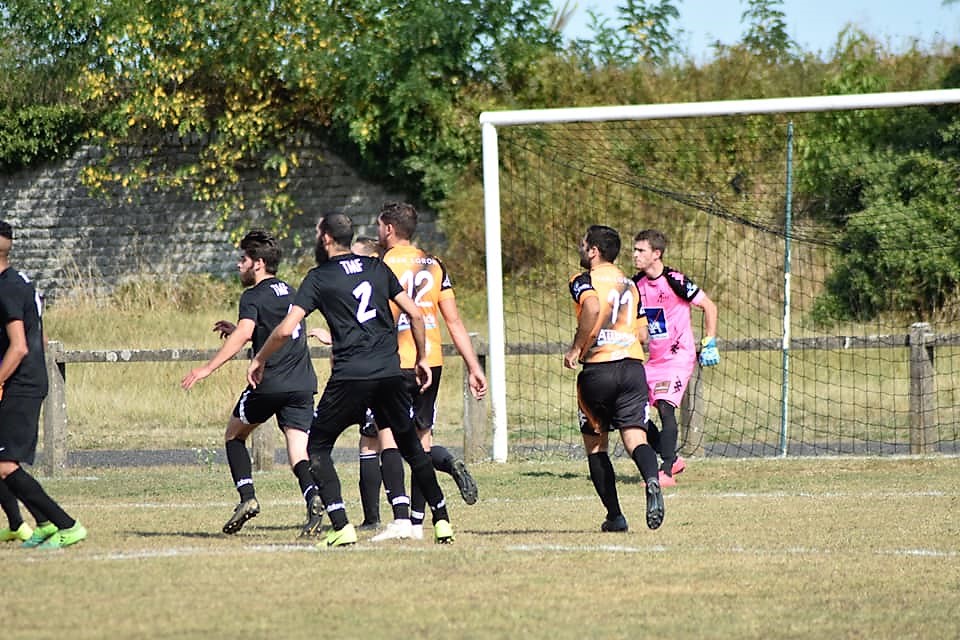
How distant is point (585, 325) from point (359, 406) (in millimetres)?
1583

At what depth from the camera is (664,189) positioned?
1978 centimetres

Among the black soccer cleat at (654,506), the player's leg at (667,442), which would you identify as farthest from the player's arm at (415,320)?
the player's leg at (667,442)

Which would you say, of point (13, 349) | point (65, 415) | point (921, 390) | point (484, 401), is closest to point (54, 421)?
point (65, 415)

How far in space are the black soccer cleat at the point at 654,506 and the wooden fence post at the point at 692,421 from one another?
6.19 metres

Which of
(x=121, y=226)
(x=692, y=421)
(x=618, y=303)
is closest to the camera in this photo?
(x=618, y=303)

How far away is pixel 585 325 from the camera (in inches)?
369

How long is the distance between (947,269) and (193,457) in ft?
31.0

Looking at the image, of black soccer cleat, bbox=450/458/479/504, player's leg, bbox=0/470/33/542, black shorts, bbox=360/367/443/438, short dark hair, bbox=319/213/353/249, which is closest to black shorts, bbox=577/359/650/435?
black soccer cleat, bbox=450/458/479/504

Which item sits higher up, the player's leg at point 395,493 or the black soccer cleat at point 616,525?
the player's leg at point 395,493

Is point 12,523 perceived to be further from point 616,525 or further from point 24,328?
point 616,525

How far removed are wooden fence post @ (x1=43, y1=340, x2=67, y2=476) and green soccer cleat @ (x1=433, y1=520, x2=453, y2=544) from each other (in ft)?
22.6

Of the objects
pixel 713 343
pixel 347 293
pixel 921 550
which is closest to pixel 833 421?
pixel 713 343

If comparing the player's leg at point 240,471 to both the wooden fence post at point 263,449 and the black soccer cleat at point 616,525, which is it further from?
the wooden fence post at point 263,449

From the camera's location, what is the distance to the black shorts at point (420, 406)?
30.9 ft
